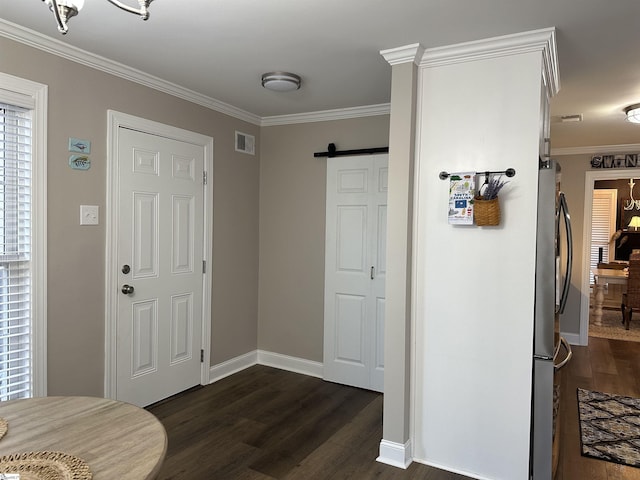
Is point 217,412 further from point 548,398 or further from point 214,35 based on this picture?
point 214,35

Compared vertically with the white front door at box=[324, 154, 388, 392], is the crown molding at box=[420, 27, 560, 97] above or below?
above

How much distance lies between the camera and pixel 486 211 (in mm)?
2361

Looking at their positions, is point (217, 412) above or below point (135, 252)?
below

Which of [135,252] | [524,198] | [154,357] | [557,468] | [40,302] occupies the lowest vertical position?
[557,468]

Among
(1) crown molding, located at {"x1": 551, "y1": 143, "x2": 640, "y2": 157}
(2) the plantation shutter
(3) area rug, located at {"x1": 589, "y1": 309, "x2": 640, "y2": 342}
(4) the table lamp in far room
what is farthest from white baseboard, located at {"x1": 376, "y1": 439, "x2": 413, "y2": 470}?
(4) the table lamp in far room

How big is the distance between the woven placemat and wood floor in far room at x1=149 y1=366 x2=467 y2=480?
1.32m

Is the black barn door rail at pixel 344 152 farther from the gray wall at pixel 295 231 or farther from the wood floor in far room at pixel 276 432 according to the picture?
the wood floor in far room at pixel 276 432

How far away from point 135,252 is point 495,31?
2610mm

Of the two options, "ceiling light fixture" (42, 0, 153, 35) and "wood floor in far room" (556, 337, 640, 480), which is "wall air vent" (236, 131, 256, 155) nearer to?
"ceiling light fixture" (42, 0, 153, 35)

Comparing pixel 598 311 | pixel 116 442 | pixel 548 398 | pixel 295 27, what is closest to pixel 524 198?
pixel 548 398

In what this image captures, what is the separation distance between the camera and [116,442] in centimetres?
139

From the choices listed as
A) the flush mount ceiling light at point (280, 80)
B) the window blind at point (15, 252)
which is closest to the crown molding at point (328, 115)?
the flush mount ceiling light at point (280, 80)

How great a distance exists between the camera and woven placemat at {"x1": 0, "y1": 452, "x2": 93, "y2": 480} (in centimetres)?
119

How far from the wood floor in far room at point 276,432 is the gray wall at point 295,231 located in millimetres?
471
